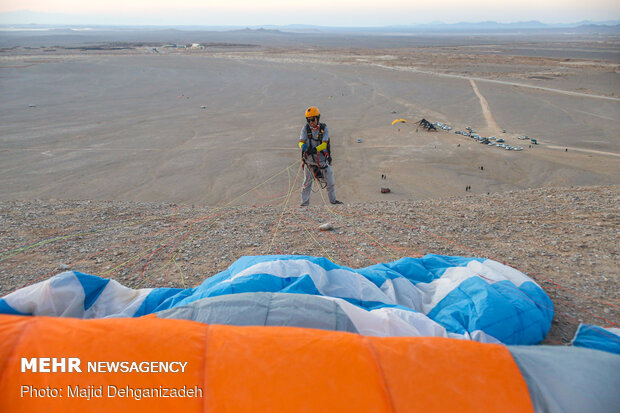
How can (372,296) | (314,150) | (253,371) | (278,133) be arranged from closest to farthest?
(253,371), (372,296), (314,150), (278,133)

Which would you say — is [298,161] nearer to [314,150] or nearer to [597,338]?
[314,150]

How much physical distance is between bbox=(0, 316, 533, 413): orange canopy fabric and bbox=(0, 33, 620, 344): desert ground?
173 centimetres

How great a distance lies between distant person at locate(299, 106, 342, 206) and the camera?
787cm

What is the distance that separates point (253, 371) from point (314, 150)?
20.8 ft

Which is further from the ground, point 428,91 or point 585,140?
point 428,91

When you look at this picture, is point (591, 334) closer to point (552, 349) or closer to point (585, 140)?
point (552, 349)

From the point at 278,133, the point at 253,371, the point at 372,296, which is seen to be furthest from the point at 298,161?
the point at 253,371

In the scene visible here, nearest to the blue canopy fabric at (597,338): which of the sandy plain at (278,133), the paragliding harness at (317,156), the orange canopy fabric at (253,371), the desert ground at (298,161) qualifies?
the desert ground at (298,161)

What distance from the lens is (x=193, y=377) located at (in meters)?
2.22

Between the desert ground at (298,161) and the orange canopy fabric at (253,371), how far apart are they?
1.73 metres

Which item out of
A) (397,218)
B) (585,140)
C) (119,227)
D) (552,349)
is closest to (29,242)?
(119,227)

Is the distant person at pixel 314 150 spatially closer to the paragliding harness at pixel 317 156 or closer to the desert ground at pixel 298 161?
the paragliding harness at pixel 317 156

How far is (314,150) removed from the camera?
8.18m

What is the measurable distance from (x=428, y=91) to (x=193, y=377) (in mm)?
27547
